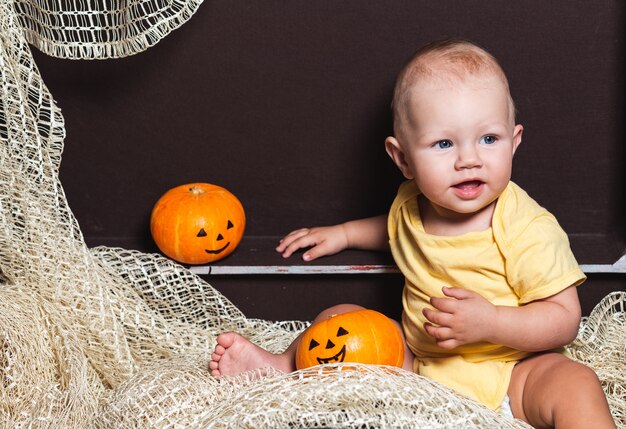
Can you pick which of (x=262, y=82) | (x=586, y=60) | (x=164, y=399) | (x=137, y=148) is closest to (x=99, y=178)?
(x=137, y=148)

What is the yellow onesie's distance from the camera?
62.9 inches

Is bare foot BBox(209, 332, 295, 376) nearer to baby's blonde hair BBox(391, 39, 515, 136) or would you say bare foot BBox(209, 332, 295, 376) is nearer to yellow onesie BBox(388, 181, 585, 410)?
yellow onesie BBox(388, 181, 585, 410)

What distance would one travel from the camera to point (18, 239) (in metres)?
1.75

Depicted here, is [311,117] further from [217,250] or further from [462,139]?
[462,139]

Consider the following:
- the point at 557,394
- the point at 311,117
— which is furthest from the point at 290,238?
the point at 557,394

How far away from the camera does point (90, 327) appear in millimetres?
1733

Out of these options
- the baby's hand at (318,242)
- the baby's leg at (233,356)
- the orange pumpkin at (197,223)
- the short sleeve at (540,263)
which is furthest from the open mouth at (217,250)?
the short sleeve at (540,263)

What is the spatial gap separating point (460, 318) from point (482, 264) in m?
0.18

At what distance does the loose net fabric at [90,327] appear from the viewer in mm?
1517

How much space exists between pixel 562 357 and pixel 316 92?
88 cm

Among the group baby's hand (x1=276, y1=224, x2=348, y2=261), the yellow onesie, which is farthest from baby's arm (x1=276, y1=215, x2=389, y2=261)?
the yellow onesie

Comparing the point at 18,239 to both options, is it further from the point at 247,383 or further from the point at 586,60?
the point at 586,60

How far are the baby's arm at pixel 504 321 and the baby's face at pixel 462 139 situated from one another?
0.66 feet

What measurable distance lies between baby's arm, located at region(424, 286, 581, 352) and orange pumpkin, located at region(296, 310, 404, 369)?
0.12m
